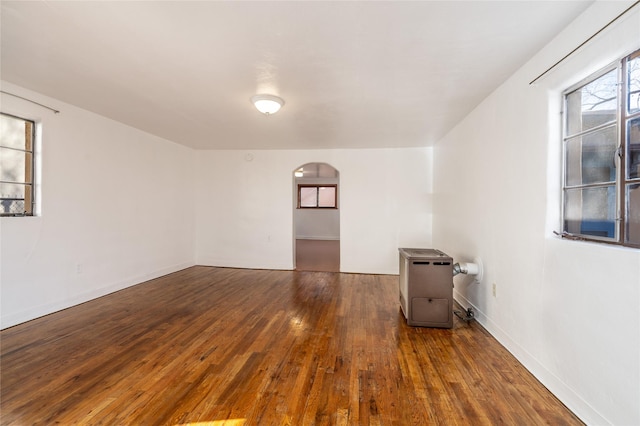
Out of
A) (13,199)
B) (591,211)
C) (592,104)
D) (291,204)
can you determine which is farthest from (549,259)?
(13,199)

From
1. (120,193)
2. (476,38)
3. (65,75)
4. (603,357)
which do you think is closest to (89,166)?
(120,193)

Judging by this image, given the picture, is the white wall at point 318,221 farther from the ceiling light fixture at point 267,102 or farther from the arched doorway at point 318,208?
the ceiling light fixture at point 267,102

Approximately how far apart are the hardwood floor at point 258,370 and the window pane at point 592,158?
1.43m

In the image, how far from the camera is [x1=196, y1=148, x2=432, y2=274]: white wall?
5.16 metres

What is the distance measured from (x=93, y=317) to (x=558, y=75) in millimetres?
4762

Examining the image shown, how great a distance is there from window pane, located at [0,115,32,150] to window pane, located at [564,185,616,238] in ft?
16.6

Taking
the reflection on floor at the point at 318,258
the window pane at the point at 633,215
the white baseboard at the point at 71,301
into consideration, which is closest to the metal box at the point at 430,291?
the window pane at the point at 633,215

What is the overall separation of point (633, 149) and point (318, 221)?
9109 millimetres

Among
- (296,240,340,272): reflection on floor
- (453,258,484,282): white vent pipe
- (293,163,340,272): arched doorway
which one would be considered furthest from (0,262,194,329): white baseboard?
(293,163,340,272): arched doorway

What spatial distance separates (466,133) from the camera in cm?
340

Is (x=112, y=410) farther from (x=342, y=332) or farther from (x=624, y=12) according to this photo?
(x=624, y=12)

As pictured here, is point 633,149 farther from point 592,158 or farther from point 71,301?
point 71,301

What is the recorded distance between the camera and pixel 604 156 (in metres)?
1.61

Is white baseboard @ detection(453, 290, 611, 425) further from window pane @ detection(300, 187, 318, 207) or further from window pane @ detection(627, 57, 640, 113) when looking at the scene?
window pane @ detection(300, 187, 318, 207)
